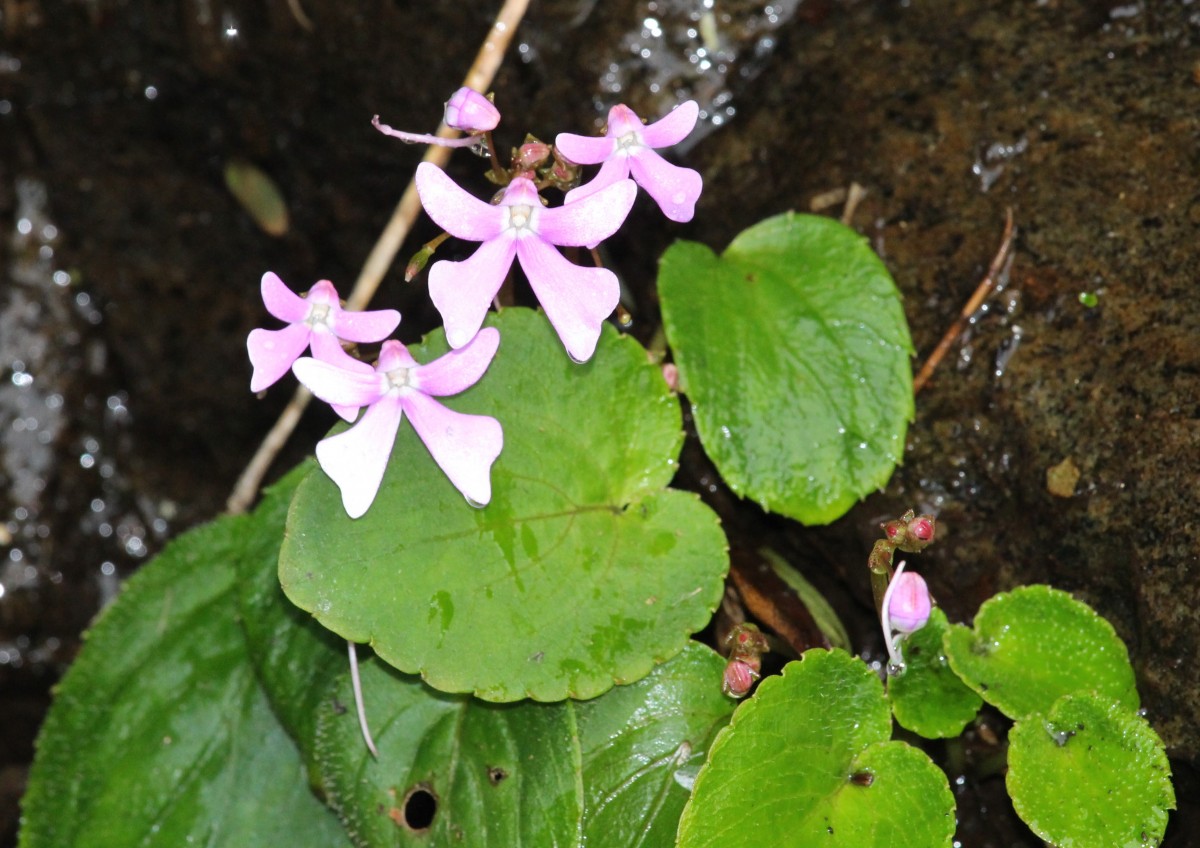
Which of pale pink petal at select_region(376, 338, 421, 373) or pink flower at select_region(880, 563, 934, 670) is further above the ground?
pale pink petal at select_region(376, 338, 421, 373)

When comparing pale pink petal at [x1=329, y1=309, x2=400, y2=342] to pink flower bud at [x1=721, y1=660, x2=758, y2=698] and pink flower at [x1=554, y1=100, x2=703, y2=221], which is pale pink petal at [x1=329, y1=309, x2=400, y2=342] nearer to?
pink flower at [x1=554, y1=100, x2=703, y2=221]

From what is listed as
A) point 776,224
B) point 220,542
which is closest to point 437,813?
point 220,542

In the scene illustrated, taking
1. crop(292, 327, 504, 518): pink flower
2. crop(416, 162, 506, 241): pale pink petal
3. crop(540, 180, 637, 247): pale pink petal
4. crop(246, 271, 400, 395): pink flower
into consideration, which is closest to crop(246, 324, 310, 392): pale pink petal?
crop(246, 271, 400, 395): pink flower

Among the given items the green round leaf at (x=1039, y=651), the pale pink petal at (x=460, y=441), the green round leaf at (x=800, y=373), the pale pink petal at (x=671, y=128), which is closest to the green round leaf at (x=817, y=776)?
the green round leaf at (x=1039, y=651)

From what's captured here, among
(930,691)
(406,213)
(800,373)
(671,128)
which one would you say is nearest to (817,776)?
(930,691)

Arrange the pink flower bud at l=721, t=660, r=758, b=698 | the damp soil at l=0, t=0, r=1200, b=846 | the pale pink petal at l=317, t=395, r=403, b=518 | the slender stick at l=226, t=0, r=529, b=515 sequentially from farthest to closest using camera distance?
the slender stick at l=226, t=0, r=529, b=515 < the damp soil at l=0, t=0, r=1200, b=846 < the pink flower bud at l=721, t=660, r=758, b=698 < the pale pink petal at l=317, t=395, r=403, b=518

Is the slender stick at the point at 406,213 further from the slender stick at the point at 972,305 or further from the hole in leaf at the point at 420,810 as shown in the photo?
the slender stick at the point at 972,305

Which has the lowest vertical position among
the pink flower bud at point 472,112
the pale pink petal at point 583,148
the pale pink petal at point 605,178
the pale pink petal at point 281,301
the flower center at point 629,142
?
the pale pink petal at point 281,301

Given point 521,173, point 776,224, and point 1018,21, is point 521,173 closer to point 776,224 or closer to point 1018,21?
point 776,224
